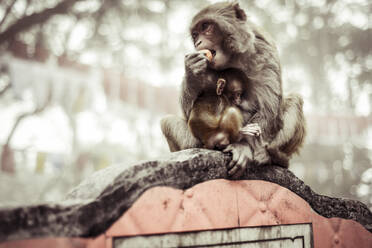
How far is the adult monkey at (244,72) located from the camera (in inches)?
94.2

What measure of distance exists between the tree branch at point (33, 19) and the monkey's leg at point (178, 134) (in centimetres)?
354

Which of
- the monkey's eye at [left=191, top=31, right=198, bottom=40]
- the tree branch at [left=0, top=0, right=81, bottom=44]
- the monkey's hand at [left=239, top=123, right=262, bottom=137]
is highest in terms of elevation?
the tree branch at [left=0, top=0, right=81, bottom=44]

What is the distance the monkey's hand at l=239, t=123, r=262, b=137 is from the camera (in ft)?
7.32

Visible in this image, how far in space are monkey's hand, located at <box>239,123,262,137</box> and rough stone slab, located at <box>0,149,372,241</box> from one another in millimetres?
213

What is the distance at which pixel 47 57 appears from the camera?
586 centimetres

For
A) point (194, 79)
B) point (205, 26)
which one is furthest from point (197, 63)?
point (205, 26)

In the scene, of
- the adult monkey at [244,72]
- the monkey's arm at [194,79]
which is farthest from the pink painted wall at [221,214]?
the monkey's arm at [194,79]

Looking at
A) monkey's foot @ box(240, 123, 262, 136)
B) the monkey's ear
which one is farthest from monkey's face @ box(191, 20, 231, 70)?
monkey's foot @ box(240, 123, 262, 136)

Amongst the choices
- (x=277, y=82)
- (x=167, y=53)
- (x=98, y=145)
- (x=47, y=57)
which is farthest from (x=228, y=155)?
(x=98, y=145)

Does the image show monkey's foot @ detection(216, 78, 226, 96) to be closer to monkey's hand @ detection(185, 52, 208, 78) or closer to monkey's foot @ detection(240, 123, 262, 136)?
monkey's hand @ detection(185, 52, 208, 78)

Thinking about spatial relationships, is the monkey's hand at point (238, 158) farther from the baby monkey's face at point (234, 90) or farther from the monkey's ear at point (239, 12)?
the monkey's ear at point (239, 12)

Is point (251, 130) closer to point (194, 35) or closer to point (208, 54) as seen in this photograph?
point (208, 54)

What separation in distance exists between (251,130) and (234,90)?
0.35m

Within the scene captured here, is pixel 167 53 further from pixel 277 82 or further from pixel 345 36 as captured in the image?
pixel 277 82
